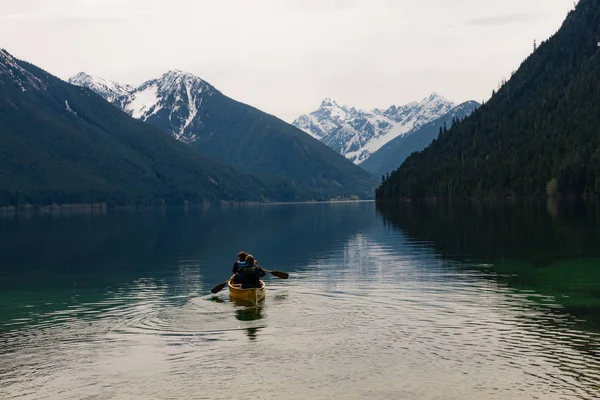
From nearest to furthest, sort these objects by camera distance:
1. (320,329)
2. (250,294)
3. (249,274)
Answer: (320,329) < (250,294) < (249,274)

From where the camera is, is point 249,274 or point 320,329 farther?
point 249,274

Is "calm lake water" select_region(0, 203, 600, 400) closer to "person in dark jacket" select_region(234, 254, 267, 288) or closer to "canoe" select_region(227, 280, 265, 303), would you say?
"canoe" select_region(227, 280, 265, 303)

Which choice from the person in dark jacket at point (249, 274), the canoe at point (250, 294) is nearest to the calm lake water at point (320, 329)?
the canoe at point (250, 294)

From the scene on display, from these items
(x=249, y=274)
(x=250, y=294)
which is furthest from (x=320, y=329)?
(x=249, y=274)

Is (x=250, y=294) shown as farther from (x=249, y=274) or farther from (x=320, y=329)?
(x=320, y=329)

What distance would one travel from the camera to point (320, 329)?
138 ft

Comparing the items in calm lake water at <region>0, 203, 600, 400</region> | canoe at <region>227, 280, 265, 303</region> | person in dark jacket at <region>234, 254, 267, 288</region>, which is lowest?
calm lake water at <region>0, 203, 600, 400</region>

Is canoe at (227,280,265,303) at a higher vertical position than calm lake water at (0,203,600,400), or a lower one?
higher

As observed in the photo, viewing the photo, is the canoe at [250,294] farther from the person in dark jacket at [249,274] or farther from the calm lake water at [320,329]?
the calm lake water at [320,329]

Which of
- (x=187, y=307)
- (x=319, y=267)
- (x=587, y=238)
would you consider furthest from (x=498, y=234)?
(x=187, y=307)

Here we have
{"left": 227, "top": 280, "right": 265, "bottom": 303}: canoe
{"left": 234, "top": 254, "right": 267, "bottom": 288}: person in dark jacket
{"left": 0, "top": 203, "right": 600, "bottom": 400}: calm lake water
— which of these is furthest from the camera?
{"left": 234, "top": 254, "right": 267, "bottom": 288}: person in dark jacket

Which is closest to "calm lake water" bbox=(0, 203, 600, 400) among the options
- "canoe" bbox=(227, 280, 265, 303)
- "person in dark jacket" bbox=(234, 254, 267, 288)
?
"canoe" bbox=(227, 280, 265, 303)

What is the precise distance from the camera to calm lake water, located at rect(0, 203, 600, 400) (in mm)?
30656

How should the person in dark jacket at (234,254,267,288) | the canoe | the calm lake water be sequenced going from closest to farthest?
the calm lake water, the canoe, the person in dark jacket at (234,254,267,288)
